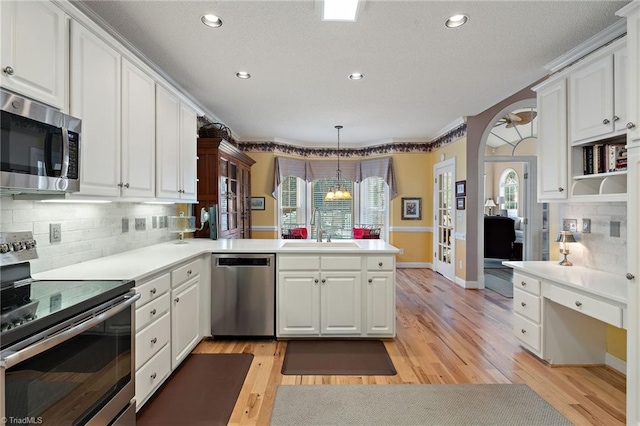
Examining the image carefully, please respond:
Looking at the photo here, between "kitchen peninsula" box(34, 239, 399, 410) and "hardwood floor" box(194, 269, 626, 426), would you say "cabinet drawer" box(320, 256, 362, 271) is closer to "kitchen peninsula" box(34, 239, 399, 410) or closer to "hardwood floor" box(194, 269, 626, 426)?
"kitchen peninsula" box(34, 239, 399, 410)

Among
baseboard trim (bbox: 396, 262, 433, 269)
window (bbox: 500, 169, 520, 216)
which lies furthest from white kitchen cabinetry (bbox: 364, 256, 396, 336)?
window (bbox: 500, 169, 520, 216)

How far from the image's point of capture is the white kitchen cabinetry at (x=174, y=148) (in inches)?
110

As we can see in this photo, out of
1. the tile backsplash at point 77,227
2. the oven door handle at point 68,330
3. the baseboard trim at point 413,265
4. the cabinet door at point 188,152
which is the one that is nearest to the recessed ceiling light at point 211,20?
the cabinet door at point 188,152

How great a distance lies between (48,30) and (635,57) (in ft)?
10.2

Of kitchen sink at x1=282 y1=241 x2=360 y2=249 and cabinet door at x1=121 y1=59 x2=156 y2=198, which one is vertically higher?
cabinet door at x1=121 y1=59 x2=156 y2=198

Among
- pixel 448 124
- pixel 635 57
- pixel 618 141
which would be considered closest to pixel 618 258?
pixel 618 141

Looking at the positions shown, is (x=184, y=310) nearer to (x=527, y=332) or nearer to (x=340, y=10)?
(x=340, y=10)

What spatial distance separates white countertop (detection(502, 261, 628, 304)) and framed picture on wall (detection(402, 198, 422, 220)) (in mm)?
3736

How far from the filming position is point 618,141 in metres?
2.43

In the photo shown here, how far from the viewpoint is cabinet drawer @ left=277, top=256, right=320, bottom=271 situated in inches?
121

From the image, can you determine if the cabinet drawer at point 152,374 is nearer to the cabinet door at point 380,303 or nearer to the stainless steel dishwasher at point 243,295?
the stainless steel dishwasher at point 243,295

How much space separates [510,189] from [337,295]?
736cm

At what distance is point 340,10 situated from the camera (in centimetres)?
226

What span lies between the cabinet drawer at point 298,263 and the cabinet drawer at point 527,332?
1.87 meters
